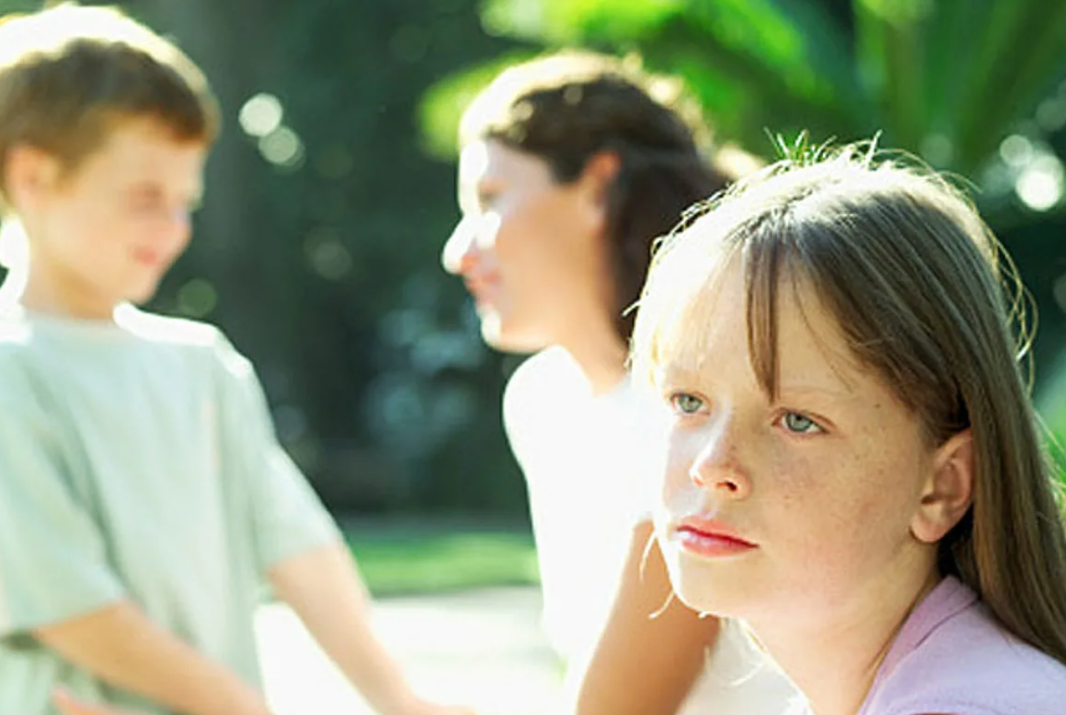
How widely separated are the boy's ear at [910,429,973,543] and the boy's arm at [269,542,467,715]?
1.58 meters

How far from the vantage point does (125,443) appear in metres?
2.97

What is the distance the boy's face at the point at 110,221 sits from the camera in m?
2.99

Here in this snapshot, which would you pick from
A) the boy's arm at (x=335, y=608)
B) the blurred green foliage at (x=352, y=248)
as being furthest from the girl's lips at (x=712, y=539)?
the blurred green foliage at (x=352, y=248)

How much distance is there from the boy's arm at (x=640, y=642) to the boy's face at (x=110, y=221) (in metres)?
1.32

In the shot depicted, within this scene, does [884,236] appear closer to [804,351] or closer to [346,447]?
[804,351]

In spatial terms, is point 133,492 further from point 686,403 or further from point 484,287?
point 686,403

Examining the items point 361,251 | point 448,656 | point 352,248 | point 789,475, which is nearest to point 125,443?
point 789,475

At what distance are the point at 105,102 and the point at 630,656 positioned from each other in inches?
59.8

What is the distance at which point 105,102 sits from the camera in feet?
9.91

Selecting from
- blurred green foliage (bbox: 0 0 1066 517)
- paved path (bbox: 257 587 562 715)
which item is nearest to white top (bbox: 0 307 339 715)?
paved path (bbox: 257 587 562 715)

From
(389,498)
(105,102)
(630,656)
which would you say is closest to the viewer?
(630,656)

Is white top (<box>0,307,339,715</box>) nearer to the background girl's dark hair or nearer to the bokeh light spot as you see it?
the background girl's dark hair

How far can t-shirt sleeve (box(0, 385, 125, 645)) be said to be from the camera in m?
2.80

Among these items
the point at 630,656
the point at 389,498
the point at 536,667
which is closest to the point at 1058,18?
the point at 536,667
